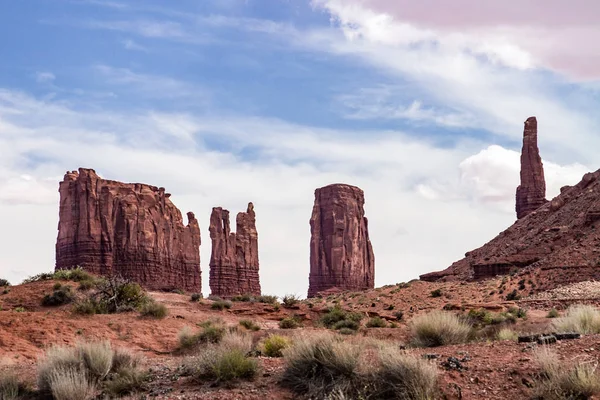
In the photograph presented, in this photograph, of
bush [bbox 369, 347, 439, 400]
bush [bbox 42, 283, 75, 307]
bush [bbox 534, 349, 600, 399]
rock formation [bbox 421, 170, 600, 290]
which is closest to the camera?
bush [bbox 534, 349, 600, 399]

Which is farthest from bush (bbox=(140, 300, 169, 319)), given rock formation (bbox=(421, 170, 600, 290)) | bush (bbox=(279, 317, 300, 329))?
rock formation (bbox=(421, 170, 600, 290))

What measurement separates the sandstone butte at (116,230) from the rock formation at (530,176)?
47.2 meters

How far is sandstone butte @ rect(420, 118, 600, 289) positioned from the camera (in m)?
54.8

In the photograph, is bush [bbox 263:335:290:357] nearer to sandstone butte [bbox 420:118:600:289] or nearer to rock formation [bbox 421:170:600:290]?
rock formation [bbox 421:170:600:290]

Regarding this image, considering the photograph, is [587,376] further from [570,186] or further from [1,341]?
[570,186]

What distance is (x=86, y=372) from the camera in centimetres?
1391

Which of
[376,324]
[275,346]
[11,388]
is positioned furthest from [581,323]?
[376,324]

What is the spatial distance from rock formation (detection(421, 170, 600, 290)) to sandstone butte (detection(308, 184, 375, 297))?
18.1 meters

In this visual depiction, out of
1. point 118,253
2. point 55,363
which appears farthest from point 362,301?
point 55,363

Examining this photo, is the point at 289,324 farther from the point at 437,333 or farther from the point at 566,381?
the point at 566,381

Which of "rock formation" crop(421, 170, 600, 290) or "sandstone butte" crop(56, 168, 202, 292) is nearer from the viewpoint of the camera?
"rock formation" crop(421, 170, 600, 290)

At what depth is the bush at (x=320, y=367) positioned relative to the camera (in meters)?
11.8

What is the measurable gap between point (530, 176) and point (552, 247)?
37844 millimetres

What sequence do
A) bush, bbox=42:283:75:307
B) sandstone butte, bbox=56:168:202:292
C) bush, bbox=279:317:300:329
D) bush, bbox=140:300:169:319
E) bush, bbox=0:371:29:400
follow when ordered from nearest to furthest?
1. bush, bbox=0:371:29:400
2. bush, bbox=140:300:169:319
3. bush, bbox=279:317:300:329
4. bush, bbox=42:283:75:307
5. sandstone butte, bbox=56:168:202:292
